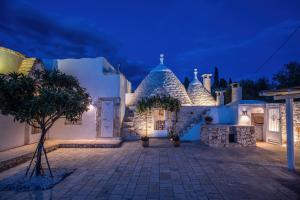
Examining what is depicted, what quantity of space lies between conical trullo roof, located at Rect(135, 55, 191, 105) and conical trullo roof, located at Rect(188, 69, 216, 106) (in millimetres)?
1807

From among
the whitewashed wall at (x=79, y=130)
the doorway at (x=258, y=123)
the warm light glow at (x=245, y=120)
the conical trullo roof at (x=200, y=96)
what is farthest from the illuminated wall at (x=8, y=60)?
the doorway at (x=258, y=123)

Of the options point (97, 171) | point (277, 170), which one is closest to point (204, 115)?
point (277, 170)

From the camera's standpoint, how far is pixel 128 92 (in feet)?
58.2

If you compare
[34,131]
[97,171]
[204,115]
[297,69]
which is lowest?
[97,171]

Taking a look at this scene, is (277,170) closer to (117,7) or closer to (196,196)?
A: (196,196)

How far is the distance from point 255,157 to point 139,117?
25.4 feet

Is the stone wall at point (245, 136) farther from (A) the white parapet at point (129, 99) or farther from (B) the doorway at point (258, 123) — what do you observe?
(A) the white parapet at point (129, 99)

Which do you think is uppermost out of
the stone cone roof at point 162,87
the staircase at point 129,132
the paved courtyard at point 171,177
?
the stone cone roof at point 162,87

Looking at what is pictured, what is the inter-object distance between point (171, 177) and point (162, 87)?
36.2 feet

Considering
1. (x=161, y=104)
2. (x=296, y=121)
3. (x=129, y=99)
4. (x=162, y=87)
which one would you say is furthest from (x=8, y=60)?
(x=296, y=121)

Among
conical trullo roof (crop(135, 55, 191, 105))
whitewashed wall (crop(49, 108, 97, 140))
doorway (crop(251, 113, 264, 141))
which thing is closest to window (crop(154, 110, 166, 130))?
conical trullo roof (crop(135, 55, 191, 105))

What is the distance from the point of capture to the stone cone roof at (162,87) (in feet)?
53.5

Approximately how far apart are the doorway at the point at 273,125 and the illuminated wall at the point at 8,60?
14.5 meters

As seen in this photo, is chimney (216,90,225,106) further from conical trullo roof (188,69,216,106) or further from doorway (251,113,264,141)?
doorway (251,113,264,141)
